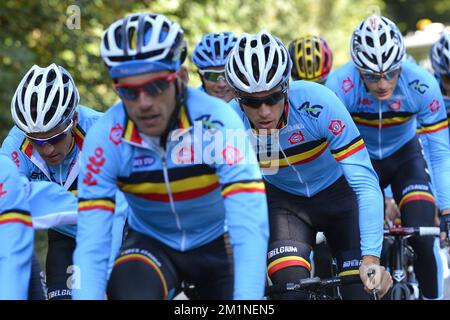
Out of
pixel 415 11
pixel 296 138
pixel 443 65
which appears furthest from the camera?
pixel 415 11

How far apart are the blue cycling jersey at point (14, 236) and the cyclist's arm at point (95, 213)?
0.28 metres

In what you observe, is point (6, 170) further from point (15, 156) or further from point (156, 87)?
point (15, 156)

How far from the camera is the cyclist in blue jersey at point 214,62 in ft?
27.9

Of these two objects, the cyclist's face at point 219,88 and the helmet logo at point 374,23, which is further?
the cyclist's face at point 219,88

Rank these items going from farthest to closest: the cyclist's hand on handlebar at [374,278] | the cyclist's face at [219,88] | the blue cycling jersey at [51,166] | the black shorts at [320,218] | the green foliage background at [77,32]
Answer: the green foliage background at [77,32]
the cyclist's face at [219,88]
the black shorts at [320,218]
the blue cycling jersey at [51,166]
the cyclist's hand on handlebar at [374,278]

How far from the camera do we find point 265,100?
5.94 meters

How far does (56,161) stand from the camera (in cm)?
627

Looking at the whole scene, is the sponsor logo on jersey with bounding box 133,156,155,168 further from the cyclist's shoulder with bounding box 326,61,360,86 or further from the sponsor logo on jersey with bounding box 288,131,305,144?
the cyclist's shoulder with bounding box 326,61,360,86

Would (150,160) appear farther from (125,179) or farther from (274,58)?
(274,58)

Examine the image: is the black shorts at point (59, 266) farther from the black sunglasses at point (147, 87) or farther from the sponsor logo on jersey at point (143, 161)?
the black sunglasses at point (147, 87)

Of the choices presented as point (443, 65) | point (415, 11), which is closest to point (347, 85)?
point (443, 65)

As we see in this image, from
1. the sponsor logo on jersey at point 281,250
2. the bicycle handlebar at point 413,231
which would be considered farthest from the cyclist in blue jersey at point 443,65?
the sponsor logo on jersey at point 281,250

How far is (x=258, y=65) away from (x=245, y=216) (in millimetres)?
1826

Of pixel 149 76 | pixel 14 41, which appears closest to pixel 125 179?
→ pixel 149 76
